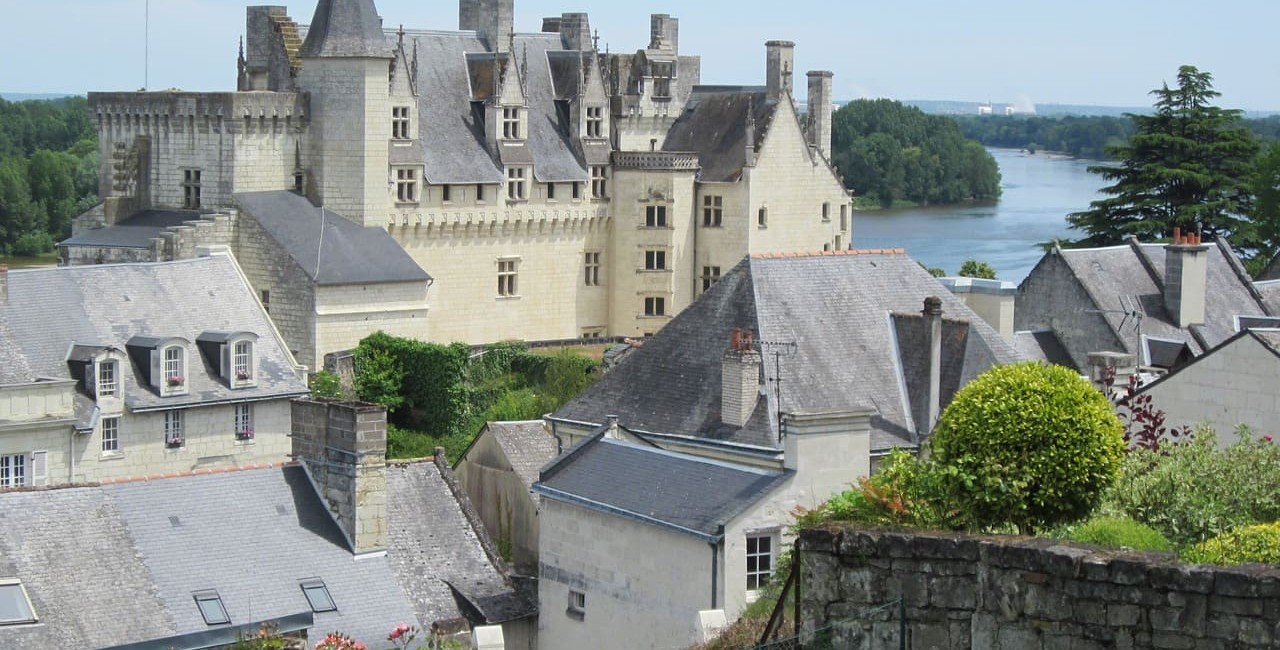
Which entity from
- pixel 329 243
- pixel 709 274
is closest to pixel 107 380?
pixel 329 243

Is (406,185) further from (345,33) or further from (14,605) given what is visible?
(14,605)

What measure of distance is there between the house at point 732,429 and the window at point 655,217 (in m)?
24.8

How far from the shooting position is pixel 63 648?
19531 millimetres

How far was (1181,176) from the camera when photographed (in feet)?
205

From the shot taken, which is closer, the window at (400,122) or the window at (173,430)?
the window at (173,430)

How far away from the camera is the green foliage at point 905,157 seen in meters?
149

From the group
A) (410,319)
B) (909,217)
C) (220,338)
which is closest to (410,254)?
(410,319)

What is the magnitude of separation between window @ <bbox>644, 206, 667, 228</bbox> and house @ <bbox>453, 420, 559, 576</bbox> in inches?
951

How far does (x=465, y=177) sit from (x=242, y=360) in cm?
1504

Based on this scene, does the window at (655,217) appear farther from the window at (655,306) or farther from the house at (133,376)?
the house at (133,376)

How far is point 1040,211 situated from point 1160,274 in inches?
4261

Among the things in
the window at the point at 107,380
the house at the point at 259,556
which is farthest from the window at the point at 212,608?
the window at the point at 107,380

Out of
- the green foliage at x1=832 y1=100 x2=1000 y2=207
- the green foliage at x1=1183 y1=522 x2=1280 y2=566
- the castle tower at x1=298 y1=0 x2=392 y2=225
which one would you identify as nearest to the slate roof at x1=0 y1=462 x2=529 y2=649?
the green foliage at x1=1183 y1=522 x2=1280 y2=566

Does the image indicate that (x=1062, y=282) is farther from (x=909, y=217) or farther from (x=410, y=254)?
(x=909, y=217)
